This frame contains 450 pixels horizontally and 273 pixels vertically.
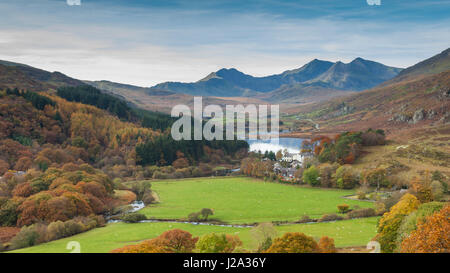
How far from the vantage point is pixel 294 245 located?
20.0m

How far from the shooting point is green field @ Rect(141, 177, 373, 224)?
47547mm

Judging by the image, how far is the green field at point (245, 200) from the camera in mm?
47547

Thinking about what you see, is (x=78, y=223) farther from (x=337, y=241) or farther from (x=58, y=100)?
(x=58, y=100)

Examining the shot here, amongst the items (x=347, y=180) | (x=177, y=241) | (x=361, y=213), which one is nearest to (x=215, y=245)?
(x=177, y=241)

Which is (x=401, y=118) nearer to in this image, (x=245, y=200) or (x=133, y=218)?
(x=245, y=200)

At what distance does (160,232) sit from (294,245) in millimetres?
23000

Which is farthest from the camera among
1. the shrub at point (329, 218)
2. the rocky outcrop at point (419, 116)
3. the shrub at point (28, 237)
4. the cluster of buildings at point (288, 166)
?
the rocky outcrop at point (419, 116)

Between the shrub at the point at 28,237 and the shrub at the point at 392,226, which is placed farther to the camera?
the shrub at the point at 28,237

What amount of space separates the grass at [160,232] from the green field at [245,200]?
5228 millimetres

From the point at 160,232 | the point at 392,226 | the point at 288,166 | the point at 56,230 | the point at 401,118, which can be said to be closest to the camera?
the point at 392,226

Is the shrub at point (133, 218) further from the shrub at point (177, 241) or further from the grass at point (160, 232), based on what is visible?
the shrub at point (177, 241)

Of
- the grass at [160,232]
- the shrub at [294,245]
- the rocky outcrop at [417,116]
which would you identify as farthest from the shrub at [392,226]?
the rocky outcrop at [417,116]
